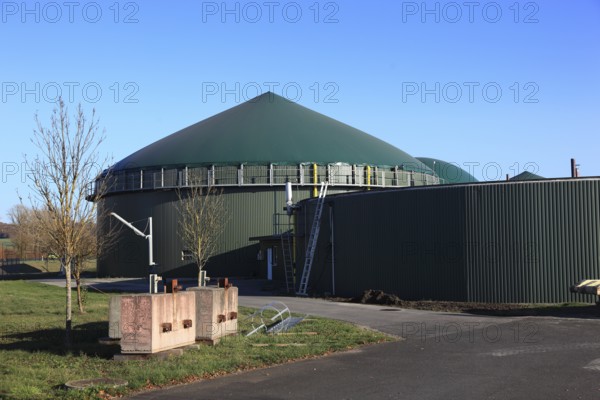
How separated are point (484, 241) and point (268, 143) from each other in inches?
1020

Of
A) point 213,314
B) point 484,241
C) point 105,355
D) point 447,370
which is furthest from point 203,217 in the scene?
point 447,370

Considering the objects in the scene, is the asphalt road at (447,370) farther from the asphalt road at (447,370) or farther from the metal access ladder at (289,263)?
the metal access ladder at (289,263)

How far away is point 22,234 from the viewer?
95.6m

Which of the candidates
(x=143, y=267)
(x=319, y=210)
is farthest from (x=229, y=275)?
(x=319, y=210)

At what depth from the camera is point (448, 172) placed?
69.4 meters

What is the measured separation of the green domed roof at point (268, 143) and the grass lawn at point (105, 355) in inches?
1062

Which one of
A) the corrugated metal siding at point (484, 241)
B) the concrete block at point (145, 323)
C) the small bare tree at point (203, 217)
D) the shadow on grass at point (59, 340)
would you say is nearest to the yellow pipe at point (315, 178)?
the small bare tree at point (203, 217)

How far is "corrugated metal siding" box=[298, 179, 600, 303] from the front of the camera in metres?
25.0

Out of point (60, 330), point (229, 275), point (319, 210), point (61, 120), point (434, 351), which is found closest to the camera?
point (434, 351)

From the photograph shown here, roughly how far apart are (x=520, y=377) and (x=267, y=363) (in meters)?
4.70

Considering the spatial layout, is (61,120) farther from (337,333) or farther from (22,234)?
(22,234)

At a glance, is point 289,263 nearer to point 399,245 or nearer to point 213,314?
point 399,245

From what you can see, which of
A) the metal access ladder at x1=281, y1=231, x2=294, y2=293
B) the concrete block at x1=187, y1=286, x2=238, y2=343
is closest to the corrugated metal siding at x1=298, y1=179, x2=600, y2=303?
the metal access ladder at x1=281, y1=231, x2=294, y2=293

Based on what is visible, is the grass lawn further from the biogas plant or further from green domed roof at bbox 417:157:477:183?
green domed roof at bbox 417:157:477:183
